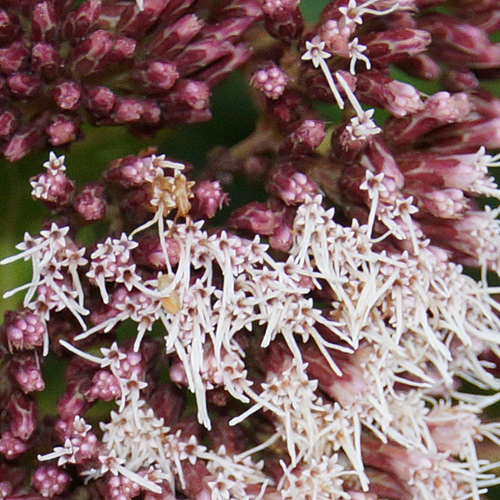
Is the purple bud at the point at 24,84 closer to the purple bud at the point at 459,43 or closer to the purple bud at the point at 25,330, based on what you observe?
the purple bud at the point at 25,330

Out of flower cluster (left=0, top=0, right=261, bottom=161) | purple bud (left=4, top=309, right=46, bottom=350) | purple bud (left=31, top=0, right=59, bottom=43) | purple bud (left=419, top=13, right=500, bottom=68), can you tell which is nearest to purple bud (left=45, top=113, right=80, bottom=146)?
flower cluster (left=0, top=0, right=261, bottom=161)

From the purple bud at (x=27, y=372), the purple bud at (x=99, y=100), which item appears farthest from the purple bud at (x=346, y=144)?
the purple bud at (x=27, y=372)

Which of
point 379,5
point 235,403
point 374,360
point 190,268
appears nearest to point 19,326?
point 190,268

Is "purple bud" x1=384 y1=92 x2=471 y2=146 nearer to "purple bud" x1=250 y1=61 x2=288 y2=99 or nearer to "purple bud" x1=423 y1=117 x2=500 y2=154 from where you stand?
"purple bud" x1=423 y1=117 x2=500 y2=154

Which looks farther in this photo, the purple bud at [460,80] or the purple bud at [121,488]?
the purple bud at [460,80]

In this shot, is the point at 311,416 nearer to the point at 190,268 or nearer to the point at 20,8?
the point at 190,268

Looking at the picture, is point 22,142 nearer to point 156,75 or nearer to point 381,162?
point 156,75
